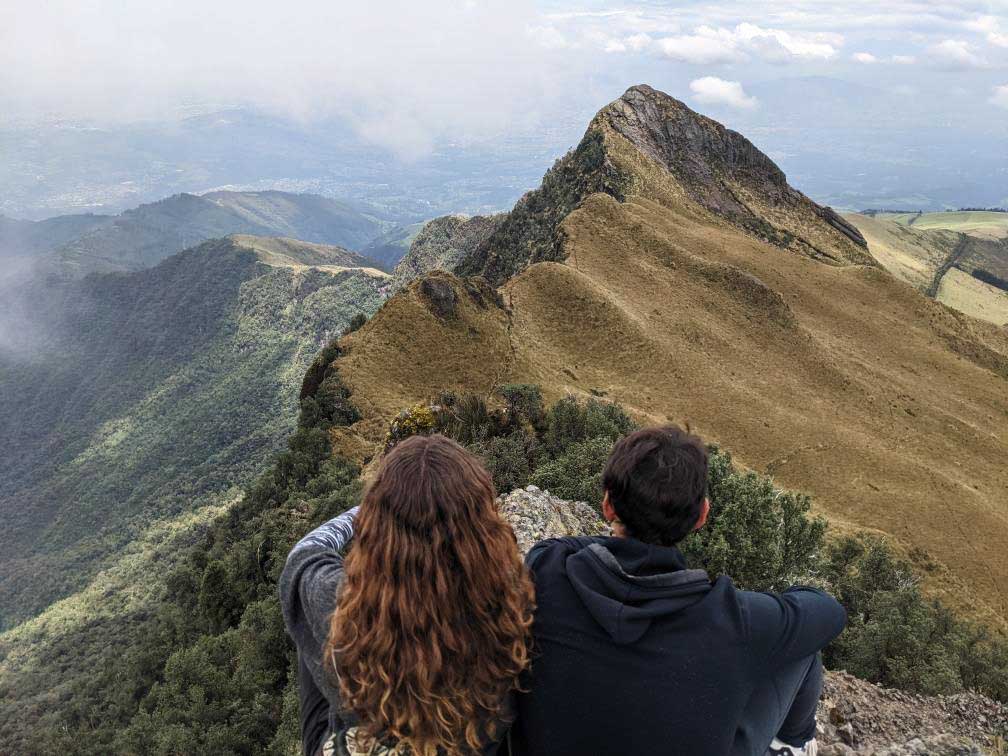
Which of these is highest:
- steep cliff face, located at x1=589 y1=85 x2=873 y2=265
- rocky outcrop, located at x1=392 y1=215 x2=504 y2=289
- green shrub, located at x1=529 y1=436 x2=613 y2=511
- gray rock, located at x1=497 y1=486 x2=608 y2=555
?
steep cliff face, located at x1=589 y1=85 x2=873 y2=265

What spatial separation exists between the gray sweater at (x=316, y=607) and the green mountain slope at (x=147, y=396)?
78.7 m

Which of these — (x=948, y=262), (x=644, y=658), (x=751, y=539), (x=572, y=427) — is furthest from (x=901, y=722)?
(x=948, y=262)

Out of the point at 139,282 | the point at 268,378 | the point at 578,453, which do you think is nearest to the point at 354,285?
the point at 268,378

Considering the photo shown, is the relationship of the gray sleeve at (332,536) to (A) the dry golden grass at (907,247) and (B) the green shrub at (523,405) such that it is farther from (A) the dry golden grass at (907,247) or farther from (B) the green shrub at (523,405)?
(A) the dry golden grass at (907,247)

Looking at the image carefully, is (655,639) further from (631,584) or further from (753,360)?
(753,360)

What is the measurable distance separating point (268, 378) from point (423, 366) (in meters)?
88.2

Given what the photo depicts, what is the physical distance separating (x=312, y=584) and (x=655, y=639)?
6.46ft

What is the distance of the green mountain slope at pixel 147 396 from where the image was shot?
80875mm

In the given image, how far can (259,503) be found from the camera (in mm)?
30750

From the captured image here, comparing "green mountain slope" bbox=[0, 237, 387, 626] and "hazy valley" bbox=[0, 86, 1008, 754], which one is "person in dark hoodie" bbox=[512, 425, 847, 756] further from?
"green mountain slope" bbox=[0, 237, 387, 626]

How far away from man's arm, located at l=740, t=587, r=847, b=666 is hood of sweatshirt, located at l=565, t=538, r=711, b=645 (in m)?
0.31

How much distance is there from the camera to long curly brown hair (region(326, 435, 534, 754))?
9.59ft

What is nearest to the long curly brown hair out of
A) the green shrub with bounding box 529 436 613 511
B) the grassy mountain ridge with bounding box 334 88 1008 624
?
the green shrub with bounding box 529 436 613 511

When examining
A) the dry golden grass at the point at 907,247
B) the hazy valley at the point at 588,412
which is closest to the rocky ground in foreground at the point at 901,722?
the hazy valley at the point at 588,412
